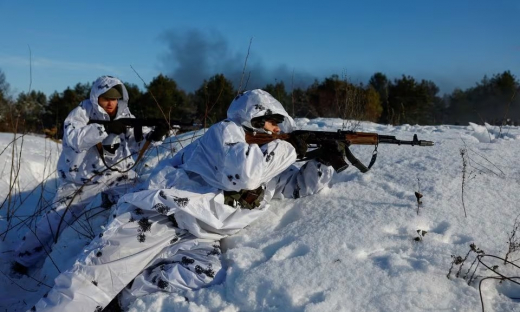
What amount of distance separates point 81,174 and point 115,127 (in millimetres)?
536

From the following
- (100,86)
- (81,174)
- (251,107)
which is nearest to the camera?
(251,107)

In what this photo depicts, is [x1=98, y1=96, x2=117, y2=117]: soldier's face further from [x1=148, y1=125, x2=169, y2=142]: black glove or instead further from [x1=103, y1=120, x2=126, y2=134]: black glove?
[x1=148, y1=125, x2=169, y2=142]: black glove

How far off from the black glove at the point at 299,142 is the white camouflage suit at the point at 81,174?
→ 1830mm

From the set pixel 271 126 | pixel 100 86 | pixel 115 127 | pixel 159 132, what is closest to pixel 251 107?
pixel 271 126

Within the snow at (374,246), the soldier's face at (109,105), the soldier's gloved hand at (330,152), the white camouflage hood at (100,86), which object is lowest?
the snow at (374,246)

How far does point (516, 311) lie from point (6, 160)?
6394mm

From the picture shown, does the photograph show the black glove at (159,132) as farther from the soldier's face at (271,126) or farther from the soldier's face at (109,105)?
the soldier's face at (271,126)

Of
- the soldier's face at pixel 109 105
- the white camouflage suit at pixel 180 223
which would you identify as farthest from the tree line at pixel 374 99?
the white camouflage suit at pixel 180 223

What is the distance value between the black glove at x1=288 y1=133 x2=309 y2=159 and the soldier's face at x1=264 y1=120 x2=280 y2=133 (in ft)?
0.45

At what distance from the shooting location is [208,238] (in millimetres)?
2971

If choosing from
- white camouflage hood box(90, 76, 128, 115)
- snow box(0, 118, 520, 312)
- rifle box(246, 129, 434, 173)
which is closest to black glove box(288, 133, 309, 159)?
rifle box(246, 129, 434, 173)

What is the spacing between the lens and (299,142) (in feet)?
10.6

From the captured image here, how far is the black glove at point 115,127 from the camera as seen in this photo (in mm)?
4336

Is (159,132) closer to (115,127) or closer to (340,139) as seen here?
(115,127)
